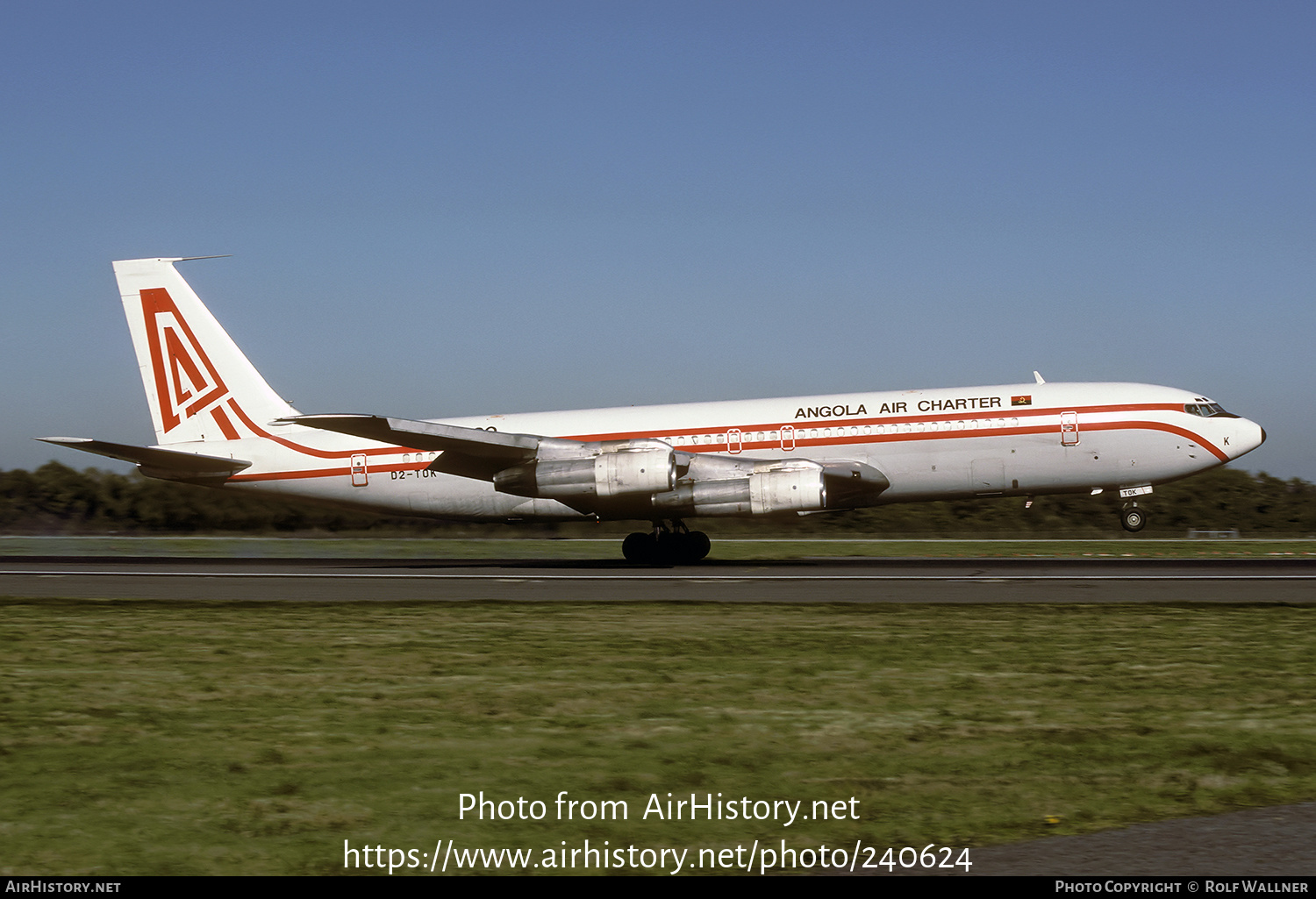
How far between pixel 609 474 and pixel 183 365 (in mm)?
13349

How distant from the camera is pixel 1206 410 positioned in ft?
92.4

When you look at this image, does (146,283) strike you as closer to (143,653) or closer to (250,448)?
(250,448)

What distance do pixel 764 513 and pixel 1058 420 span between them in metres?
7.45

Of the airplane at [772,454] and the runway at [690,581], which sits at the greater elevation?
the airplane at [772,454]

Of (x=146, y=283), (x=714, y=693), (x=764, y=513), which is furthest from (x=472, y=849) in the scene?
(x=146, y=283)

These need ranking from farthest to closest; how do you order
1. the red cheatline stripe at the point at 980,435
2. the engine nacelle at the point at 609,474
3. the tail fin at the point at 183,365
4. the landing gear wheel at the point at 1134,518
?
the tail fin at the point at 183,365, the landing gear wheel at the point at 1134,518, the red cheatline stripe at the point at 980,435, the engine nacelle at the point at 609,474

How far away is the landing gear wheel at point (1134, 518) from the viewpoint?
27.8m

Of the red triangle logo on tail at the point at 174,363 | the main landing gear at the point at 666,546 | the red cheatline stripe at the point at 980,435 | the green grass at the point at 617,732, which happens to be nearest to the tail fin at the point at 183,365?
the red triangle logo on tail at the point at 174,363

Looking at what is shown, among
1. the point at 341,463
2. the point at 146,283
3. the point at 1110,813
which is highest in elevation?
the point at 146,283

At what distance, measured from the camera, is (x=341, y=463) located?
30.5 meters

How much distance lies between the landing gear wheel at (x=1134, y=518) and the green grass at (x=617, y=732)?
42.5 ft

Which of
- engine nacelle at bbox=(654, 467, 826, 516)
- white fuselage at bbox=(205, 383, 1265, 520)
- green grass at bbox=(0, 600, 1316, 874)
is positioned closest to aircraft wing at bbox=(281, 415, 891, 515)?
engine nacelle at bbox=(654, 467, 826, 516)

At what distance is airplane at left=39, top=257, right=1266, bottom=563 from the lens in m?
27.0

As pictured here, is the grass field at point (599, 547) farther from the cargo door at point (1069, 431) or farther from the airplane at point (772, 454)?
the cargo door at point (1069, 431)
